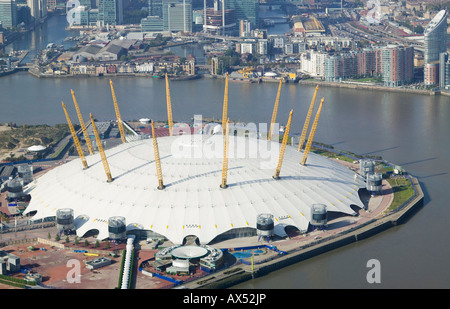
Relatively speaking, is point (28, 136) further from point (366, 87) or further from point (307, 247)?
point (366, 87)

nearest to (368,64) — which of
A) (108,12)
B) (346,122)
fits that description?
(346,122)

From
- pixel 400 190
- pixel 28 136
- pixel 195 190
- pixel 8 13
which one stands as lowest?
pixel 400 190

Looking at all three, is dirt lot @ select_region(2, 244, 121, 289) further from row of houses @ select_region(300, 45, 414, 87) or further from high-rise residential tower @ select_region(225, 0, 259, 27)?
high-rise residential tower @ select_region(225, 0, 259, 27)

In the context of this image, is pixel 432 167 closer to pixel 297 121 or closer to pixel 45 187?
pixel 297 121

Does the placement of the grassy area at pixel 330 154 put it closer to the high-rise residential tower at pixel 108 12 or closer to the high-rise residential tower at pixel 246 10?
the high-rise residential tower at pixel 246 10

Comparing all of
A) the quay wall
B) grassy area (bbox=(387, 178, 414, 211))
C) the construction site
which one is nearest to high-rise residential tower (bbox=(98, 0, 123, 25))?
the quay wall

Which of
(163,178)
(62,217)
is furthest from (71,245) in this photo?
(163,178)

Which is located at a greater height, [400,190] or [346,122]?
[346,122]
